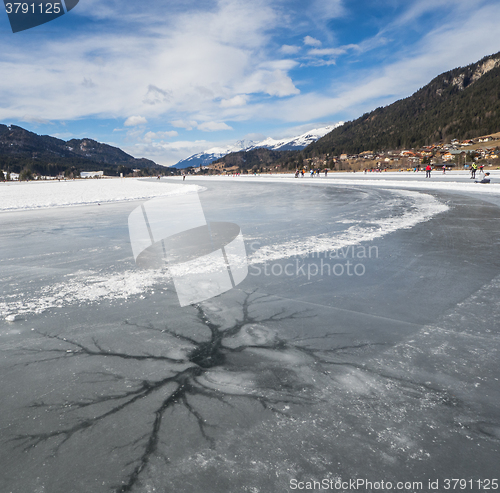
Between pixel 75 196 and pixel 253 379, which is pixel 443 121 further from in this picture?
pixel 253 379

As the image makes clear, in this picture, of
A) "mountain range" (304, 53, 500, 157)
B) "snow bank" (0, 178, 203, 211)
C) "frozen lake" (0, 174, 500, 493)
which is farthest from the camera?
"mountain range" (304, 53, 500, 157)

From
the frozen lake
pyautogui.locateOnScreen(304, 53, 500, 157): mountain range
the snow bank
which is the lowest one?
the frozen lake

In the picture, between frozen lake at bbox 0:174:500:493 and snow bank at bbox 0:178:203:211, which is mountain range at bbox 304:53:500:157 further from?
frozen lake at bbox 0:174:500:493

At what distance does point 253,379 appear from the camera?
246 cm

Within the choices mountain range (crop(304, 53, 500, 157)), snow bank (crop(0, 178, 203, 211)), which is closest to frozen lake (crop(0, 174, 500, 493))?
snow bank (crop(0, 178, 203, 211))

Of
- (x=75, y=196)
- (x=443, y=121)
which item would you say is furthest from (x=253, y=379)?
(x=443, y=121)

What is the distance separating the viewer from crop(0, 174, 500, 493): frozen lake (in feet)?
5.68

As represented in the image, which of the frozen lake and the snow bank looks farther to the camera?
the snow bank

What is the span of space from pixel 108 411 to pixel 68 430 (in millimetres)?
240

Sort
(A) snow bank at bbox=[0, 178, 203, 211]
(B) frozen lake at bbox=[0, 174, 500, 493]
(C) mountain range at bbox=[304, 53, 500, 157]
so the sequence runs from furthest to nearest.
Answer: (C) mountain range at bbox=[304, 53, 500, 157] < (A) snow bank at bbox=[0, 178, 203, 211] < (B) frozen lake at bbox=[0, 174, 500, 493]

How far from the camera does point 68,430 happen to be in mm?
1995

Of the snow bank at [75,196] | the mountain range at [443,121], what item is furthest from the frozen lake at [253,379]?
the mountain range at [443,121]

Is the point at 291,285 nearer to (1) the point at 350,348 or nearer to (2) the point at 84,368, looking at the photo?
(1) the point at 350,348

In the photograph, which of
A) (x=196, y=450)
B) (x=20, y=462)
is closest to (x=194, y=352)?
(x=196, y=450)
